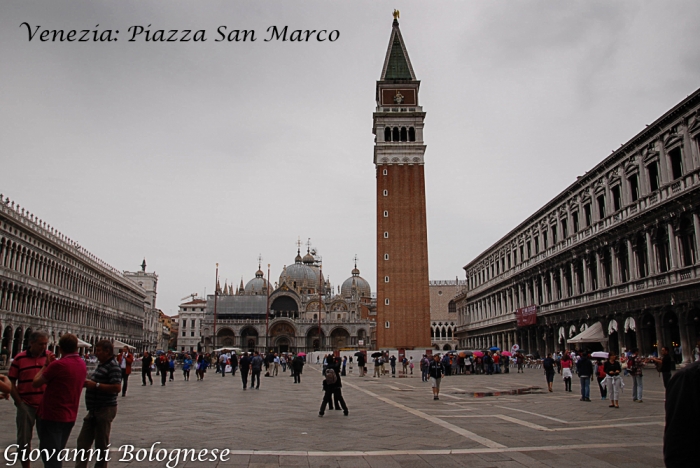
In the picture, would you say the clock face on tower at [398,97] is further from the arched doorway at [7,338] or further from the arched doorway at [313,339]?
the arched doorway at [7,338]

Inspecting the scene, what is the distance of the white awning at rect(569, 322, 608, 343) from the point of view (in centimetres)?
3133

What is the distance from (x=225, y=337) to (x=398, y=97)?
145ft

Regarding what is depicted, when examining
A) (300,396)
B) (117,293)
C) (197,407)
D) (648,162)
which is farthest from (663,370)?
(117,293)

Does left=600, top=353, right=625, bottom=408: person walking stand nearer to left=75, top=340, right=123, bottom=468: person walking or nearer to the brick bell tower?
left=75, top=340, right=123, bottom=468: person walking

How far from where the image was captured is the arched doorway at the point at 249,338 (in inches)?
3337

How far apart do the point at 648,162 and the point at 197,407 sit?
81.9 feet

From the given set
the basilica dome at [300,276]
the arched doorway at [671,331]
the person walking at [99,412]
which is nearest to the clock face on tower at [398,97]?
the basilica dome at [300,276]

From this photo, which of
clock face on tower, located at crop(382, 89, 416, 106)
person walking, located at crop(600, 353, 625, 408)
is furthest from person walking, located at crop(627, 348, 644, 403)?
clock face on tower, located at crop(382, 89, 416, 106)

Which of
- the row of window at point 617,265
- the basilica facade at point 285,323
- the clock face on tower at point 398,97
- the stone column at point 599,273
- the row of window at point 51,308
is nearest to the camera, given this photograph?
the row of window at point 617,265

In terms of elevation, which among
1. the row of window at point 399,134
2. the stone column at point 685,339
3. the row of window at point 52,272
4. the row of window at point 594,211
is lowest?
the stone column at point 685,339

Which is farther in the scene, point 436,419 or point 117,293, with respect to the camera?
point 117,293

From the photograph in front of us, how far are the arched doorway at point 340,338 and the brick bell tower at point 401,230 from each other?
26587mm

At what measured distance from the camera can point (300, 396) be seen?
18.2 m

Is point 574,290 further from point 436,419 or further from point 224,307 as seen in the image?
point 224,307
